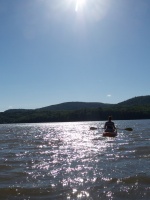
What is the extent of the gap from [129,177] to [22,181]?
3.82 meters

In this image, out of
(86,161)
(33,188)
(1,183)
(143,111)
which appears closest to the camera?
(33,188)

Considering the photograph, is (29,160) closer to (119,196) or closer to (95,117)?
(119,196)

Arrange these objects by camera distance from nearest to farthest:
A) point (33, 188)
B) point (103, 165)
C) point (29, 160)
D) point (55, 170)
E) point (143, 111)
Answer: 1. point (33, 188)
2. point (55, 170)
3. point (103, 165)
4. point (29, 160)
5. point (143, 111)

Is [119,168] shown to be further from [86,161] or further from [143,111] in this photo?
[143,111]

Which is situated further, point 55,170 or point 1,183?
point 55,170

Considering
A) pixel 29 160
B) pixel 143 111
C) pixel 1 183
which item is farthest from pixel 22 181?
pixel 143 111

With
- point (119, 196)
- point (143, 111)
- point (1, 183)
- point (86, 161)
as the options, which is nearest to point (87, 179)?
point (119, 196)

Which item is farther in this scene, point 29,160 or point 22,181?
point 29,160

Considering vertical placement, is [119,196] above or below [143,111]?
below

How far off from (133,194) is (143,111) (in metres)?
186

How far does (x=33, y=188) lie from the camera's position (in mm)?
10148

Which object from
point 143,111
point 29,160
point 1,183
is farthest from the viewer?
point 143,111

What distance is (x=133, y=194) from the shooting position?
9.30 metres

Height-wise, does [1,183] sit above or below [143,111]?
below
